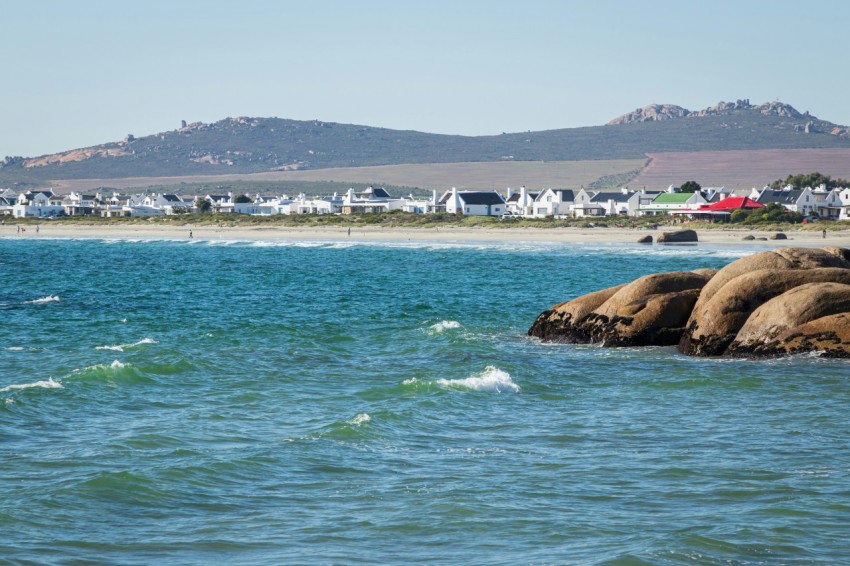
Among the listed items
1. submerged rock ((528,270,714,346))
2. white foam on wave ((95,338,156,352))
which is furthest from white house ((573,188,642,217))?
white foam on wave ((95,338,156,352))

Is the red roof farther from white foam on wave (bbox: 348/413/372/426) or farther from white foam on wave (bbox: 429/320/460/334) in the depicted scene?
white foam on wave (bbox: 348/413/372/426)

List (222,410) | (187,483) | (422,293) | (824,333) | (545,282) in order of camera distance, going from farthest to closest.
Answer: (545,282) → (422,293) → (824,333) → (222,410) → (187,483)

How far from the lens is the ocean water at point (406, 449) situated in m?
12.0

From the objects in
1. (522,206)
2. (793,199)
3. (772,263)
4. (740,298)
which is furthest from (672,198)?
(740,298)

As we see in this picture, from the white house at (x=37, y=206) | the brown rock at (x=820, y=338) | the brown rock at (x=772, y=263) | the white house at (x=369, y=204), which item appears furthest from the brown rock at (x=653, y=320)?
the white house at (x=37, y=206)

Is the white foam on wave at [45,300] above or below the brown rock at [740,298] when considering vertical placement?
below

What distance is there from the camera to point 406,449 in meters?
16.2

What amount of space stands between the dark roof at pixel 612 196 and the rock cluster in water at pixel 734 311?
127529mm

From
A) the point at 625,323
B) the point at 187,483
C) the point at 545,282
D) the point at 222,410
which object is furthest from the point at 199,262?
the point at 187,483

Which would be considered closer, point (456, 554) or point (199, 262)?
point (456, 554)

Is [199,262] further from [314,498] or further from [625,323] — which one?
[314,498]

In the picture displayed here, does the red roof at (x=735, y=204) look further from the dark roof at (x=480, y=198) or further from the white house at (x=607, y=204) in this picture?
the dark roof at (x=480, y=198)

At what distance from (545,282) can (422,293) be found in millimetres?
8186

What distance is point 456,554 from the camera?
1163 cm
